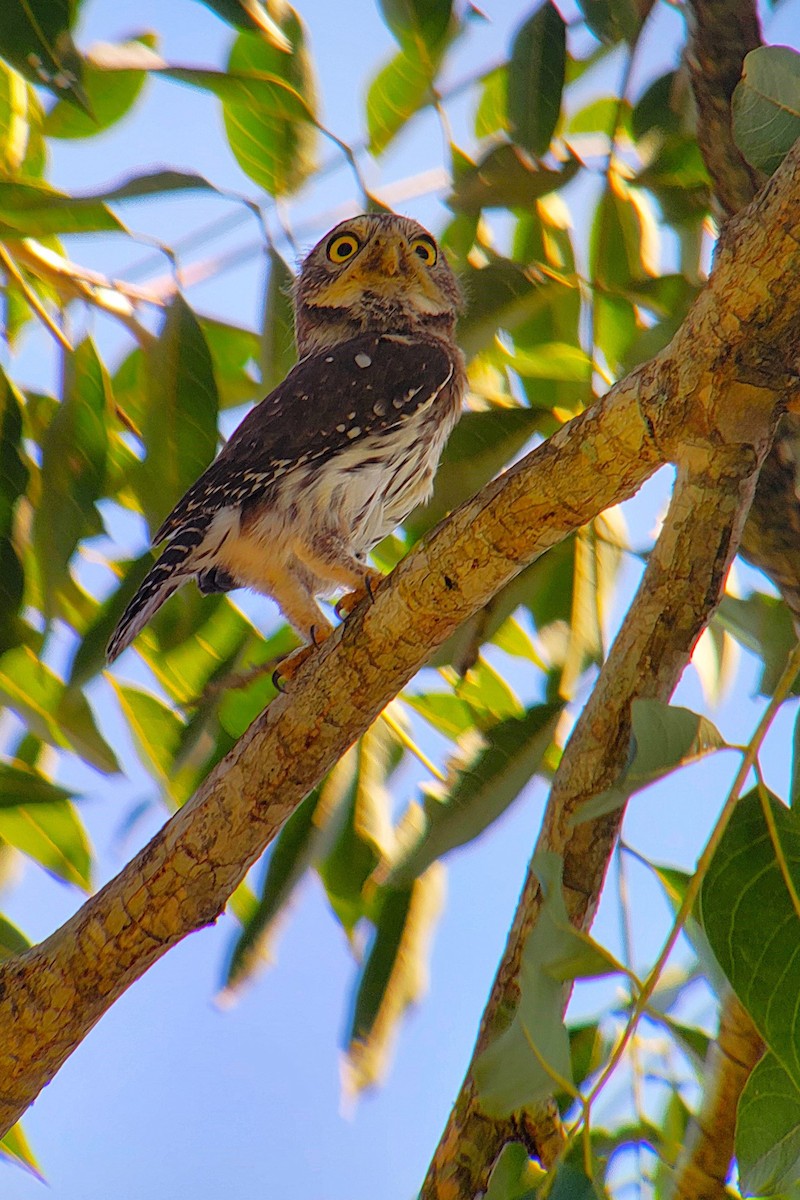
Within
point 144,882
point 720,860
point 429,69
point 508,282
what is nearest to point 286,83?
point 429,69

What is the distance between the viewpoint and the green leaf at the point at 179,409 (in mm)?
2434

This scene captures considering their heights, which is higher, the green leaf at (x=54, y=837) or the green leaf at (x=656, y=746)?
the green leaf at (x=54, y=837)

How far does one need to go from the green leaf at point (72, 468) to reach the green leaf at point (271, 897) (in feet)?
2.11

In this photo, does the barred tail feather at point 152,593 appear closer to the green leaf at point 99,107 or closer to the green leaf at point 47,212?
the green leaf at point 47,212

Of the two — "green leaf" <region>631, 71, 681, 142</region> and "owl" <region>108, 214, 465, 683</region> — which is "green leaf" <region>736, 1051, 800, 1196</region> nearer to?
"owl" <region>108, 214, 465, 683</region>

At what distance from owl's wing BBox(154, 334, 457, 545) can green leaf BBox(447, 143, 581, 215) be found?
0.54 meters

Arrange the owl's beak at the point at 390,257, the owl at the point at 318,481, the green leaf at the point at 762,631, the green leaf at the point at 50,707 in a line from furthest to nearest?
the owl's beak at the point at 390,257 → the owl at the point at 318,481 → the green leaf at the point at 50,707 → the green leaf at the point at 762,631

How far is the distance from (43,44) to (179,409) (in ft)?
2.21

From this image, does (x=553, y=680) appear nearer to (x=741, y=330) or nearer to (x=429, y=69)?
(x=741, y=330)

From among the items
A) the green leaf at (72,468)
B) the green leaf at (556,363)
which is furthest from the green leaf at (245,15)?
the green leaf at (556,363)

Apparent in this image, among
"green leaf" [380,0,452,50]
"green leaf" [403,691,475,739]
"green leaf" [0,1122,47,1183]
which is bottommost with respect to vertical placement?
"green leaf" [0,1122,47,1183]

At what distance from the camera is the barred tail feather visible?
238cm

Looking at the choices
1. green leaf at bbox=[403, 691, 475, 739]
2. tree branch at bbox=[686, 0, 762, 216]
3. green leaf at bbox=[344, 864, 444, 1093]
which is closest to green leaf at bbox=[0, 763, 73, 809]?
green leaf at bbox=[344, 864, 444, 1093]

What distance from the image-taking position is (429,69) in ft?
8.14
